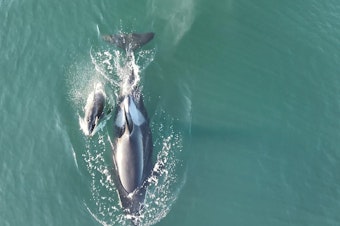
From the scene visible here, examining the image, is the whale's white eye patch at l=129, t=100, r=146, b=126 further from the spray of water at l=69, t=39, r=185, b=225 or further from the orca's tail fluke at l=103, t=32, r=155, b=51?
the orca's tail fluke at l=103, t=32, r=155, b=51

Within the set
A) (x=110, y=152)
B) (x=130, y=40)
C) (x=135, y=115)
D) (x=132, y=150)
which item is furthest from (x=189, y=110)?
(x=130, y=40)

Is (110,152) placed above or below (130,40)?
below

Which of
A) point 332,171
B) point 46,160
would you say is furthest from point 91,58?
point 332,171

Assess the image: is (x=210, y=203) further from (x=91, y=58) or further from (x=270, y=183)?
(x=91, y=58)

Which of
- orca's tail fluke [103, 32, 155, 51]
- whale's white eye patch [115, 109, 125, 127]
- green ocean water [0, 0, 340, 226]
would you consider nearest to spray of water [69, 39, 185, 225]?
green ocean water [0, 0, 340, 226]

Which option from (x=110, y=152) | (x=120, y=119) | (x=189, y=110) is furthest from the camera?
(x=189, y=110)

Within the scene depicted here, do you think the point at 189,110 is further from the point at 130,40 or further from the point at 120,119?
the point at 130,40
